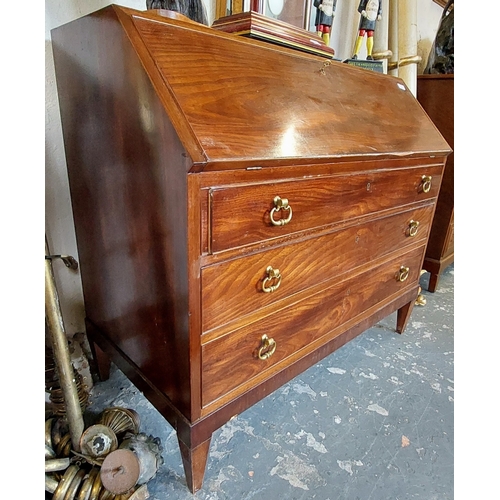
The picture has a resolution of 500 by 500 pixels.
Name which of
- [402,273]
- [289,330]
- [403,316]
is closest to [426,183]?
[402,273]

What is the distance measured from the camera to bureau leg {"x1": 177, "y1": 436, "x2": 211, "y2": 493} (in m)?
0.91

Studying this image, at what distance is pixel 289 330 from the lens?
1.04m

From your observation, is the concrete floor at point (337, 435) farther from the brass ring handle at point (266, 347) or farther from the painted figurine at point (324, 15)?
the painted figurine at point (324, 15)

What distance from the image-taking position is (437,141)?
136 centimetres

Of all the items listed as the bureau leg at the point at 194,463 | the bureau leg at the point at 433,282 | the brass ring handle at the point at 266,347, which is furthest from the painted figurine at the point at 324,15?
the bureau leg at the point at 194,463

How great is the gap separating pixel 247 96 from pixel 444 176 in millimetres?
1563

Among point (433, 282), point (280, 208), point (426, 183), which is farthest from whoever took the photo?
point (433, 282)

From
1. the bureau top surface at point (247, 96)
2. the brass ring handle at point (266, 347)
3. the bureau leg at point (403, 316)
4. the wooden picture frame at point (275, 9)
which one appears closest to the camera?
the bureau top surface at point (247, 96)

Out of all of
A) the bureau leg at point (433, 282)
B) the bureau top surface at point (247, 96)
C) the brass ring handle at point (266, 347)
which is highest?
the bureau top surface at point (247, 96)

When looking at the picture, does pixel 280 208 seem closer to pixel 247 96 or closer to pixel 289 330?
pixel 247 96

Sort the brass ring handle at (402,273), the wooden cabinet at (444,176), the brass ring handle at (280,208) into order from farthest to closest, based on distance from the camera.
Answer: the wooden cabinet at (444,176) < the brass ring handle at (402,273) < the brass ring handle at (280,208)

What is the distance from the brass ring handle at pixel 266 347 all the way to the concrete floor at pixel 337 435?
0.34m

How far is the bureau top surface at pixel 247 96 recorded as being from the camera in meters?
0.72

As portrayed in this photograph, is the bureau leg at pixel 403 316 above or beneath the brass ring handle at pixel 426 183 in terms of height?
beneath
